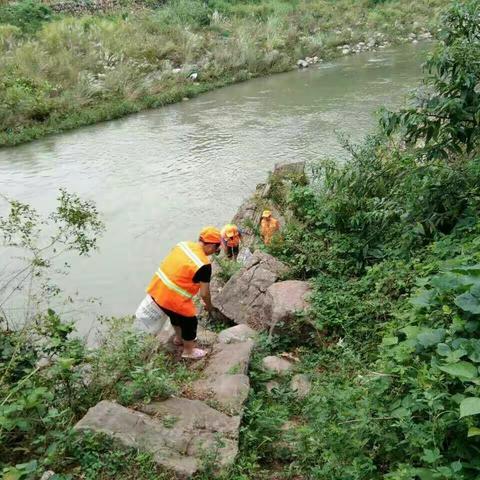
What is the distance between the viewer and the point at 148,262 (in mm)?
8500

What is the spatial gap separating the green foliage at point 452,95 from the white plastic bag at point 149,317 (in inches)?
108

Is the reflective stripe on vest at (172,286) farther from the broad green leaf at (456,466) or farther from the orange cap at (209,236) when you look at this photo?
the broad green leaf at (456,466)

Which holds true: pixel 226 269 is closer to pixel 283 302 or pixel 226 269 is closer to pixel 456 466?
pixel 283 302

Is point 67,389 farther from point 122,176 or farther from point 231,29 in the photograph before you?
point 231,29

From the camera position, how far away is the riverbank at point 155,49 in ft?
54.3

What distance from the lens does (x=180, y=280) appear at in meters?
4.69

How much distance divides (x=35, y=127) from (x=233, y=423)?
14041 millimetres

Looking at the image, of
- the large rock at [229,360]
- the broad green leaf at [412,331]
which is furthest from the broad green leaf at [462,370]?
the large rock at [229,360]

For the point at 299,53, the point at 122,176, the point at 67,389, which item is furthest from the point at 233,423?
the point at 299,53

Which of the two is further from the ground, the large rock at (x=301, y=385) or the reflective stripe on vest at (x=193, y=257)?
the reflective stripe on vest at (x=193, y=257)

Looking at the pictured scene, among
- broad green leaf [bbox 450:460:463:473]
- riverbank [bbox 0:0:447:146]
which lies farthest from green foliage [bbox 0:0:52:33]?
broad green leaf [bbox 450:460:463:473]

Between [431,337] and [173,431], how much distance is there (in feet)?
5.80

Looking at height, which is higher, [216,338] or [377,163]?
[377,163]

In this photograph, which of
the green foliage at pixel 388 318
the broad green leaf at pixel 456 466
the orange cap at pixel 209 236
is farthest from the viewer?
the orange cap at pixel 209 236
